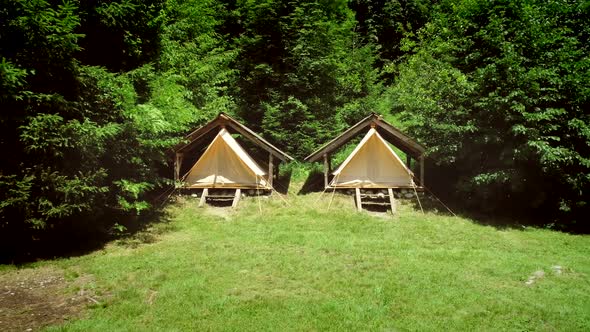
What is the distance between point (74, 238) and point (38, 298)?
14.7 feet

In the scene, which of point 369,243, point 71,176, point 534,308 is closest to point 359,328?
point 534,308

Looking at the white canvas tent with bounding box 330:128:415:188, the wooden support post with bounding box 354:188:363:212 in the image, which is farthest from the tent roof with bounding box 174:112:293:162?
the wooden support post with bounding box 354:188:363:212

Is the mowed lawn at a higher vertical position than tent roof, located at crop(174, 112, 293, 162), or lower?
lower

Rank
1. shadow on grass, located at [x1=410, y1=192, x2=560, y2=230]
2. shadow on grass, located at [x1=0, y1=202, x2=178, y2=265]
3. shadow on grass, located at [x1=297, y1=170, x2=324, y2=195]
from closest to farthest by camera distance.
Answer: shadow on grass, located at [x1=0, y1=202, x2=178, y2=265]
shadow on grass, located at [x1=410, y1=192, x2=560, y2=230]
shadow on grass, located at [x1=297, y1=170, x2=324, y2=195]

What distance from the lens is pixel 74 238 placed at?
13258 millimetres

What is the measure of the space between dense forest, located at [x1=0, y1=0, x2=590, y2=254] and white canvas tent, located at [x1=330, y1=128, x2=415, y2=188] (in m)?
1.80

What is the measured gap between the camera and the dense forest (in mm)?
11039

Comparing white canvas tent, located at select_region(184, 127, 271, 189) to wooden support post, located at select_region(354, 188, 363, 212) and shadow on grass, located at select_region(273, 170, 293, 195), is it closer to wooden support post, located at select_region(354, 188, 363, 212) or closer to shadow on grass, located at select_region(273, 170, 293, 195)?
shadow on grass, located at select_region(273, 170, 293, 195)

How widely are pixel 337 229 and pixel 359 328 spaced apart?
8.26 m

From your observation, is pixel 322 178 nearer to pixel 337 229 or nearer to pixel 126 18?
pixel 337 229

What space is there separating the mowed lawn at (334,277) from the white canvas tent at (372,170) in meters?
3.41

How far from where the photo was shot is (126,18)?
45.2 feet

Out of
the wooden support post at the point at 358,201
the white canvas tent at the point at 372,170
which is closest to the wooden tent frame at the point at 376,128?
the white canvas tent at the point at 372,170

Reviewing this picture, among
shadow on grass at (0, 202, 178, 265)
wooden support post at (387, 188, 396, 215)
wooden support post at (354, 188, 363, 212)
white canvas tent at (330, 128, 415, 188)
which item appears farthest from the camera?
white canvas tent at (330, 128, 415, 188)
